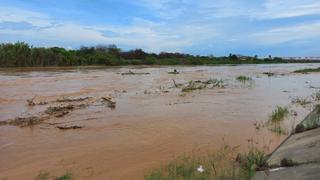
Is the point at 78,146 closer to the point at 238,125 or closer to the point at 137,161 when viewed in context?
the point at 137,161

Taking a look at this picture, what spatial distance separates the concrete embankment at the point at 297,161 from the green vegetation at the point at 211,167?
0.80ft

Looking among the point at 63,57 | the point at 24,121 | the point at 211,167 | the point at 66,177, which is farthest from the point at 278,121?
the point at 63,57

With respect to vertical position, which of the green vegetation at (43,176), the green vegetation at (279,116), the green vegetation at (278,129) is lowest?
the green vegetation at (43,176)

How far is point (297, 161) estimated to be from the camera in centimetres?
584

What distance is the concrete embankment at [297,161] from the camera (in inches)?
209

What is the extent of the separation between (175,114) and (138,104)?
3.05 metres

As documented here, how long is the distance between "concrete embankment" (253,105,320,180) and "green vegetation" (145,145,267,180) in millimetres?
245

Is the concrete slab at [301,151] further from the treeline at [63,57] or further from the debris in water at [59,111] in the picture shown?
the treeline at [63,57]

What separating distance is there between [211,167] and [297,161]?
5.27 feet

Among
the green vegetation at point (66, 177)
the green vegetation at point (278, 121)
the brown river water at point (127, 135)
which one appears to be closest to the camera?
the green vegetation at point (66, 177)

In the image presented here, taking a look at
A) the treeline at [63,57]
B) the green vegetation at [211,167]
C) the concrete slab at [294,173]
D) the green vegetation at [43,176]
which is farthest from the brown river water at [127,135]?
the treeline at [63,57]

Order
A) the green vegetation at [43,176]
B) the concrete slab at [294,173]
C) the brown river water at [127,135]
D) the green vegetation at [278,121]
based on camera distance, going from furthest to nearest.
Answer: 1. the green vegetation at [278,121]
2. the brown river water at [127,135]
3. the green vegetation at [43,176]
4. the concrete slab at [294,173]

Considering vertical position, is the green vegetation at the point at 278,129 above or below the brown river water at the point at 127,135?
above

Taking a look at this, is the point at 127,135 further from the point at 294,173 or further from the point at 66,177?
the point at 294,173
